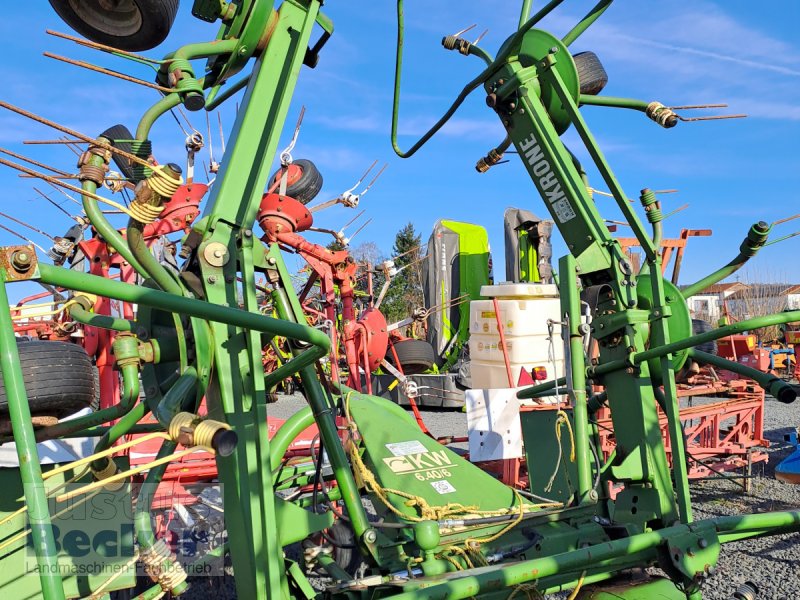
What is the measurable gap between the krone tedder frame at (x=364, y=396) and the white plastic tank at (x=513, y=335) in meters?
4.43

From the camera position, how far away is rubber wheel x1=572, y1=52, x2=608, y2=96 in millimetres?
3959

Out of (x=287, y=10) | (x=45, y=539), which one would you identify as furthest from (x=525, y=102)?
(x=45, y=539)

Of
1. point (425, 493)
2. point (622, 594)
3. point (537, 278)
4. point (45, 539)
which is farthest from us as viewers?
point (537, 278)

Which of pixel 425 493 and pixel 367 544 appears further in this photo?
pixel 425 493

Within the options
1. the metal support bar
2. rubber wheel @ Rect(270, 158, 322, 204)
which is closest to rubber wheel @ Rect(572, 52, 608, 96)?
the metal support bar

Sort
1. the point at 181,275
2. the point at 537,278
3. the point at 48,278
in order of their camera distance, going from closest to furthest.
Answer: the point at 48,278 < the point at 181,275 < the point at 537,278

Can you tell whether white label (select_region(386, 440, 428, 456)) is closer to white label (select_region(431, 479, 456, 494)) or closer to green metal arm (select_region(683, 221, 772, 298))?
white label (select_region(431, 479, 456, 494))

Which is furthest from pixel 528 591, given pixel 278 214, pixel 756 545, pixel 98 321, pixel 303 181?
pixel 303 181

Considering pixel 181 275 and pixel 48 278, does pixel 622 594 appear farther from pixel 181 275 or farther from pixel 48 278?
pixel 48 278

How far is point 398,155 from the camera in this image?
417cm

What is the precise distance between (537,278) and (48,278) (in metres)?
9.53

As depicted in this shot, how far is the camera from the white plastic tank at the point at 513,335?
27.7 ft

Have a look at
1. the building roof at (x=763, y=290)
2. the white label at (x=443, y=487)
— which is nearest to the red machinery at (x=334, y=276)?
the white label at (x=443, y=487)

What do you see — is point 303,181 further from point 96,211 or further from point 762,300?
point 762,300
